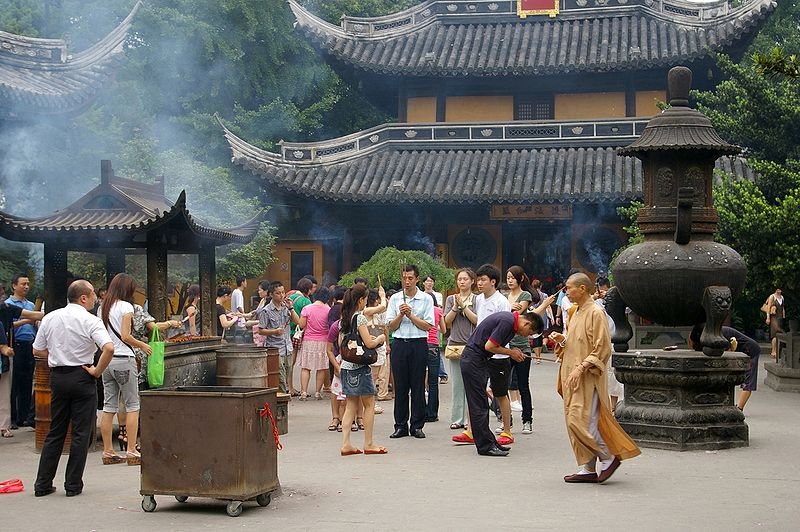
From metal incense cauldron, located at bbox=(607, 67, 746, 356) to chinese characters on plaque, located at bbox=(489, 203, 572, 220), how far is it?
46.2 ft

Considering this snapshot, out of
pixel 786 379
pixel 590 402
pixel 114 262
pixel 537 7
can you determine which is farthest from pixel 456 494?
pixel 537 7

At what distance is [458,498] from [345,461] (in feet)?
6.75

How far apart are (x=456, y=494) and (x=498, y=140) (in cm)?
2008

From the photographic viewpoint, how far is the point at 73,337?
841cm

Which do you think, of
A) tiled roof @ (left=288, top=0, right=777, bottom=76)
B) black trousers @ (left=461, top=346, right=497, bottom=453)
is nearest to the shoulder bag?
black trousers @ (left=461, top=346, right=497, bottom=453)

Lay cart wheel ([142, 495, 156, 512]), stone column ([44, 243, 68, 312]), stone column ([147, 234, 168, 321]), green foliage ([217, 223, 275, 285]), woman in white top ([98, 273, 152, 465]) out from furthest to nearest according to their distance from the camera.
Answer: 1. green foliage ([217, 223, 275, 285])
2. stone column ([44, 243, 68, 312])
3. stone column ([147, 234, 168, 321])
4. woman in white top ([98, 273, 152, 465])
5. cart wheel ([142, 495, 156, 512])

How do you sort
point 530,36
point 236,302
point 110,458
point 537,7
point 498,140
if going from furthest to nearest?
point 537,7 < point 530,36 < point 498,140 < point 236,302 < point 110,458

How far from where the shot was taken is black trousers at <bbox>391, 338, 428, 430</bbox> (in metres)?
11.5

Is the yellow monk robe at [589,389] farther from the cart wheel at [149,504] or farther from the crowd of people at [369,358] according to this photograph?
the cart wheel at [149,504]

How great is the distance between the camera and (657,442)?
1071 centimetres

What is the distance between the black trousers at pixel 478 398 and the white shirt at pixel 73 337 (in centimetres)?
349

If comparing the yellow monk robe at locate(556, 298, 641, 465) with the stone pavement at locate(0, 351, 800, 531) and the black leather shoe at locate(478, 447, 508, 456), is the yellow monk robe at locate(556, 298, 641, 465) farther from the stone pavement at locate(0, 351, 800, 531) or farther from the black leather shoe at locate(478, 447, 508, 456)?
the black leather shoe at locate(478, 447, 508, 456)

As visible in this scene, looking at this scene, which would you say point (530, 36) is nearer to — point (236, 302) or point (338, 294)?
point (236, 302)

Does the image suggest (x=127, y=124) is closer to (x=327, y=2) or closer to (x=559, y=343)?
(x=327, y=2)
